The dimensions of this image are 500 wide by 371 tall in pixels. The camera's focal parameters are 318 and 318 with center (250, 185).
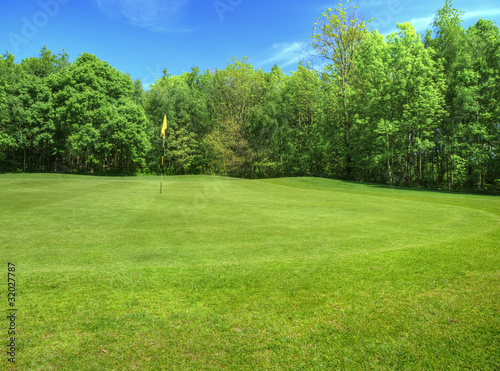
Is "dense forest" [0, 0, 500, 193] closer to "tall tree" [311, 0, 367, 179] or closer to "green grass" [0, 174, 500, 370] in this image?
"tall tree" [311, 0, 367, 179]

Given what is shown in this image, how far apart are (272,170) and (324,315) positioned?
48510 millimetres

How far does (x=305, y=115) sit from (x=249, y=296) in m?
46.7

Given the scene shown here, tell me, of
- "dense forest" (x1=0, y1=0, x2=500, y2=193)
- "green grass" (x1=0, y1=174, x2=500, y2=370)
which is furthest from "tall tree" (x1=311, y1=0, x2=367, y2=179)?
"green grass" (x1=0, y1=174, x2=500, y2=370)

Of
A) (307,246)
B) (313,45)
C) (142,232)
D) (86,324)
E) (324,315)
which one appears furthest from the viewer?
(313,45)

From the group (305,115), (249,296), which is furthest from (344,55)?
(249,296)

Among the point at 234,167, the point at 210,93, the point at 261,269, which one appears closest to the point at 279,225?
the point at 261,269

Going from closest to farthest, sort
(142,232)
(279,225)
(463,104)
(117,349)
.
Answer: (117,349) < (142,232) < (279,225) < (463,104)

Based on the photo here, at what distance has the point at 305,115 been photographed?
48.8 m

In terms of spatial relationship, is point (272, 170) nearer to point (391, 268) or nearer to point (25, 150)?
point (25, 150)

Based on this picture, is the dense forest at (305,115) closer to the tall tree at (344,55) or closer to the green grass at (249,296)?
the tall tree at (344,55)

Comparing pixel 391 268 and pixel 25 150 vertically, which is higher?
pixel 25 150

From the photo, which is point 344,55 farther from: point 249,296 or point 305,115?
point 249,296

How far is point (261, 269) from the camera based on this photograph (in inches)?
224

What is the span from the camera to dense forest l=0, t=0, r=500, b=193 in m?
31.6
